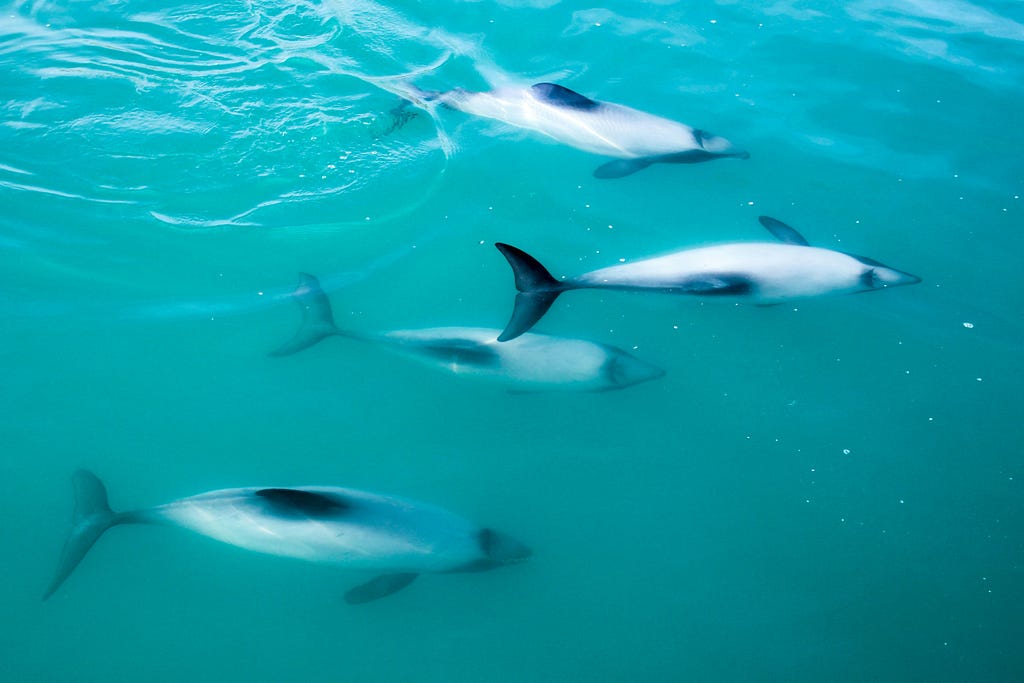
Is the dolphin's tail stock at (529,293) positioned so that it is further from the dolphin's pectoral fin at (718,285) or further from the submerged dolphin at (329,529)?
the submerged dolphin at (329,529)

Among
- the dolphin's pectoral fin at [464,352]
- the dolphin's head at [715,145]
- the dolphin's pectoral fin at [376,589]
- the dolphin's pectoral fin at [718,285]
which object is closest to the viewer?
the dolphin's pectoral fin at [376,589]

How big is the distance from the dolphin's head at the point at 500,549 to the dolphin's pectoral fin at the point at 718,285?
2.01 metres

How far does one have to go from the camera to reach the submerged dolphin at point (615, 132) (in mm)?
6574

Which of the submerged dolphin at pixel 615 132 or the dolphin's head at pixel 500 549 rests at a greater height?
the submerged dolphin at pixel 615 132

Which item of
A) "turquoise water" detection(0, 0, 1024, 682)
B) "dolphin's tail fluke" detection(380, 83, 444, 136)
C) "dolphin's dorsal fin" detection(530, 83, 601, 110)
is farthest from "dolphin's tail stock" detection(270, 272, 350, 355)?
"dolphin's dorsal fin" detection(530, 83, 601, 110)

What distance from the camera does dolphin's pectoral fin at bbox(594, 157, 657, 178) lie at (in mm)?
6535

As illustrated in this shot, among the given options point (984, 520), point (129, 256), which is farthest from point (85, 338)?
point (984, 520)

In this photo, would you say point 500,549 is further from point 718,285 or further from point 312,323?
point 718,285

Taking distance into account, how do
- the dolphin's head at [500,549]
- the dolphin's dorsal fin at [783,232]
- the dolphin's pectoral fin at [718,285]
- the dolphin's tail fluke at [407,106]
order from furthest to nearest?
the dolphin's tail fluke at [407,106] → the dolphin's dorsal fin at [783,232] → the dolphin's pectoral fin at [718,285] → the dolphin's head at [500,549]

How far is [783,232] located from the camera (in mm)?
5992

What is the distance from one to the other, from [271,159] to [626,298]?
122 inches

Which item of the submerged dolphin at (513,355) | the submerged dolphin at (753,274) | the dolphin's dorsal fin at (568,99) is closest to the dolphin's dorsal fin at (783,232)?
the submerged dolphin at (753,274)

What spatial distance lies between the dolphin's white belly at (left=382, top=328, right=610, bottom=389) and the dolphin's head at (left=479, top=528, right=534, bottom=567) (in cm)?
98

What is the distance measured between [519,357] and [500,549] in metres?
1.20
